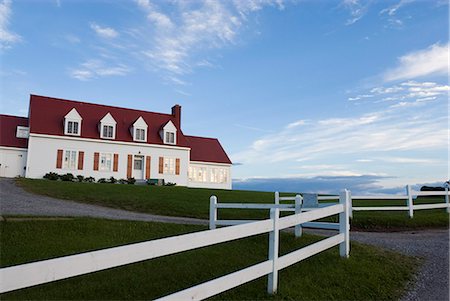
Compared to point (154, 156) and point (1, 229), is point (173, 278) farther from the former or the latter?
point (154, 156)

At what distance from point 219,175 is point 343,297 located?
39.7 meters

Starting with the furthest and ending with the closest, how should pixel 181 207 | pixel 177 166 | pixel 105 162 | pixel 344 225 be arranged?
pixel 177 166, pixel 105 162, pixel 181 207, pixel 344 225

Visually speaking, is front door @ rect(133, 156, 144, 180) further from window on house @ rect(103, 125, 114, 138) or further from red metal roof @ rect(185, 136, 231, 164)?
red metal roof @ rect(185, 136, 231, 164)

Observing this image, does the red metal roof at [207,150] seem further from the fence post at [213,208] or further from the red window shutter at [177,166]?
the fence post at [213,208]

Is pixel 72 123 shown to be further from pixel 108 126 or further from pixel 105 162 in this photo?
pixel 105 162

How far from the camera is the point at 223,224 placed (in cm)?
1106

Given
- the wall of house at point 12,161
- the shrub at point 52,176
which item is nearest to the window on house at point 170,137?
the shrub at point 52,176

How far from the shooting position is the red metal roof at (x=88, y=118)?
35.1m

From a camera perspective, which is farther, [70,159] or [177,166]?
[177,166]

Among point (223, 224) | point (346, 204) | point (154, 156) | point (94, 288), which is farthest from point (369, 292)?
point (154, 156)

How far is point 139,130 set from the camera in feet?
128

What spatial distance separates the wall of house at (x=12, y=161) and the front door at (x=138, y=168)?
9657 mm

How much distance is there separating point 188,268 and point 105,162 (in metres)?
31.5

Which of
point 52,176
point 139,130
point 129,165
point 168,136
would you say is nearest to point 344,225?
point 52,176
